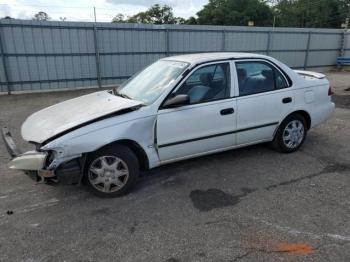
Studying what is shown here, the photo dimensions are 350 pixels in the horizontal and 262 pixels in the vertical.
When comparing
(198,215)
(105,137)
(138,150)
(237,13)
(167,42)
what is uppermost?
(237,13)

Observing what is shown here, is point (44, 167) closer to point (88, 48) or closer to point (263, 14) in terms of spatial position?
point (88, 48)

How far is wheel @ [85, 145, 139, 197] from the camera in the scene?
12.5ft

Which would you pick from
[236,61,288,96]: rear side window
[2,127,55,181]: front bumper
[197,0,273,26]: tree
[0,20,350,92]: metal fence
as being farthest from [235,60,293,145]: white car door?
[197,0,273,26]: tree

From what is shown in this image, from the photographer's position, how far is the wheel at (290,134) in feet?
17.1

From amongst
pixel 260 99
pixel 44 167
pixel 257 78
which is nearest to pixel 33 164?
pixel 44 167

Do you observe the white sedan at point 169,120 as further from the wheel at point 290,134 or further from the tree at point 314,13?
the tree at point 314,13

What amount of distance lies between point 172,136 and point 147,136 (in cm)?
34

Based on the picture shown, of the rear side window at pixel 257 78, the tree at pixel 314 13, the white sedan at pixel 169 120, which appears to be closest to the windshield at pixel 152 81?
the white sedan at pixel 169 120

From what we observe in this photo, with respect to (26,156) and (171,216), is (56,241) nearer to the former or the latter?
(26,156)

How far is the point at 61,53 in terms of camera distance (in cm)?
1209

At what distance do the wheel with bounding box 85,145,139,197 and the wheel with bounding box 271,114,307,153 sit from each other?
2.47 metres

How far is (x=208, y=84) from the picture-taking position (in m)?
4.54

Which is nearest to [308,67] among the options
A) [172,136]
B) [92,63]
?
[92,63]

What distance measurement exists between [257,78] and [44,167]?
3206 mm
